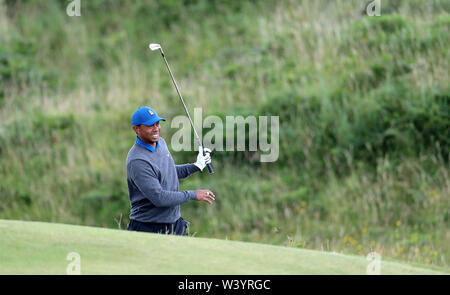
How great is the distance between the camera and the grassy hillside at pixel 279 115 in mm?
10812

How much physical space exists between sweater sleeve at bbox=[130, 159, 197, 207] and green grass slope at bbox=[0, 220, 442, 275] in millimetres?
501

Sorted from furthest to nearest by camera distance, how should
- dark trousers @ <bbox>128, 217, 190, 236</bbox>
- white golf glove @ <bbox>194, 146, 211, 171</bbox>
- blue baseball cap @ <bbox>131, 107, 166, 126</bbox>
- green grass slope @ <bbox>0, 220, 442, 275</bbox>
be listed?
1. white golf glove @ <bbox>194, 146, 211, 171</bbox>
2. dark trousers @ <bbox>128, 217, 190, 236</bbox>
3. blue baseball cap @ <bbox>131, 107, 166, 126</bbox>
4. green grass slope @ <bbox>0, 220, 442, 275</bbox>

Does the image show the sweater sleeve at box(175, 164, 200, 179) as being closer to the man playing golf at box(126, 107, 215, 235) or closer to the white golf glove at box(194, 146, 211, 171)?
the white golf glove at box(194, 146, 211, 171)

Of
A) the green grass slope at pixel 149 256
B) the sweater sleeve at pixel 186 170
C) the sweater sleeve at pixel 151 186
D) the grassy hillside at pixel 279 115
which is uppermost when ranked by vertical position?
the grassy hillside at pixel 279 115

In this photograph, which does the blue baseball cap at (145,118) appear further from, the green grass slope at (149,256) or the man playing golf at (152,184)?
the green grass slope at (149,256)

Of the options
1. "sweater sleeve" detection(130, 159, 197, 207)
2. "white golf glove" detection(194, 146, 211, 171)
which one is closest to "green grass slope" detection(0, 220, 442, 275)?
"sweater sleeve" detection(130, 159, 197, 207)

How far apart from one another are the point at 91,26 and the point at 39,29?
4.30ft

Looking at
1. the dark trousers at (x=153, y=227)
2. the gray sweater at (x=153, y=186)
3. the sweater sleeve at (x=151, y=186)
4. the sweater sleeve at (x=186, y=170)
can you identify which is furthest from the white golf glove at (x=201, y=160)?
the sweater sleeve at (x=151, y=186)

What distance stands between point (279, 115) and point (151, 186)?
6.90 metres

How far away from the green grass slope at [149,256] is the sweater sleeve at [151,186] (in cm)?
50

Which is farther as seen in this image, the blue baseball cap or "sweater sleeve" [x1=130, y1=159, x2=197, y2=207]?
the blue baseball cap

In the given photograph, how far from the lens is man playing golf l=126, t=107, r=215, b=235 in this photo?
588 cm

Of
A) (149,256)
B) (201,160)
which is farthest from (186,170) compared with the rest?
(149,256)

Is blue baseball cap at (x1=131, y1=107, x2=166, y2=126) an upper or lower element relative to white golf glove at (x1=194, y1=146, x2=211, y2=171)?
upper
